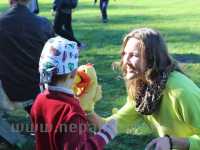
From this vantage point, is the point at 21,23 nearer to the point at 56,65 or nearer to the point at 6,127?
the point at 6,127

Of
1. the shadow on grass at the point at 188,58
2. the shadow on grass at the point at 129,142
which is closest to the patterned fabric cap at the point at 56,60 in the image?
the shadow on grass at the point at 129,142

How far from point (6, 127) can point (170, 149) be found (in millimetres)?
2572

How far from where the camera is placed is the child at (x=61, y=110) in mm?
2834

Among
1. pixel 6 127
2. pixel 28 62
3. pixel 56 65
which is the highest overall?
pixel 56 65

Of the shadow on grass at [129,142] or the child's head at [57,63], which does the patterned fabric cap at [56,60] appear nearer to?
the child's head at [57,63]

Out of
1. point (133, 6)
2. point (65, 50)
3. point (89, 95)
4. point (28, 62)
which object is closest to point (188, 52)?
point (28, 62)

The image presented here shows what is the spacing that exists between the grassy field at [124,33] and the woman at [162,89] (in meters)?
0.44

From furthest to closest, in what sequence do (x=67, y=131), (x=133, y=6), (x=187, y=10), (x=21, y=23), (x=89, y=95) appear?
(x=133, y=6) < (x=187, y=10) < (x=21, y=23) < (x=89, y=95) < (x=67, y=131)

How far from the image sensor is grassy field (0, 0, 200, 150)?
6273 mm

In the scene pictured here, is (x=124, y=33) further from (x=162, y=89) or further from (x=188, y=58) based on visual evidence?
(x=162, y=89)

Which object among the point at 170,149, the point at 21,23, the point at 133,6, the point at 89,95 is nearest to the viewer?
the point at 170,149

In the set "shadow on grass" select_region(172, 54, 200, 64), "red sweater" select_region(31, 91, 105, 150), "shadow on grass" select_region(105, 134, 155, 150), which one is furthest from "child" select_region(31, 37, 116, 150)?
"shadow on grass" select_region(172, 54, 200, 64)

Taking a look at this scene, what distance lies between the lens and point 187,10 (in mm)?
16609

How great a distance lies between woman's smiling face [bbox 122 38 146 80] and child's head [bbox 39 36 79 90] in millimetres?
376
